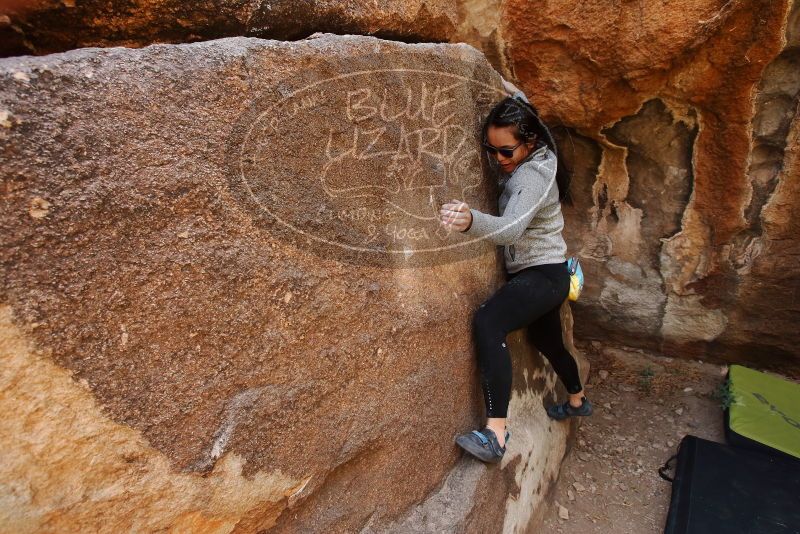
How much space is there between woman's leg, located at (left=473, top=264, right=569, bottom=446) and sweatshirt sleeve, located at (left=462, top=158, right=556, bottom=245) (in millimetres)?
173

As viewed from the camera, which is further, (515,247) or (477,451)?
(515,247)

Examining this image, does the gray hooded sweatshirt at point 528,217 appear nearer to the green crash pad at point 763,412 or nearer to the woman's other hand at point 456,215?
the woman's other hand at point 456,215

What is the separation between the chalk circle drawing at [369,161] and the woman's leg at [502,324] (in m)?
0.17

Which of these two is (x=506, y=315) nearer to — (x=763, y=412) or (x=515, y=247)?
(x=515, y=247)

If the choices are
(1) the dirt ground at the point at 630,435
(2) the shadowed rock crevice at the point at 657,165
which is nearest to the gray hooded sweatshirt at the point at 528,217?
(2) the shadowed rock crevice at the point at 657,165

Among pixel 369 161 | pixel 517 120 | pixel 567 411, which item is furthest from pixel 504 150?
pixel 567 411

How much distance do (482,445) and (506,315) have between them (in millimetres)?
337

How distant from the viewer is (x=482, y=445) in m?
1.35

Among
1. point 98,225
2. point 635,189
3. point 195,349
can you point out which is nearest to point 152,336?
point 195,349

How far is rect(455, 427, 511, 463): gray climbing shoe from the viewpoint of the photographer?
1.34 meters

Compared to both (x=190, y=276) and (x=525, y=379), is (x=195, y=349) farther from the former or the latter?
(x=525, y=379)

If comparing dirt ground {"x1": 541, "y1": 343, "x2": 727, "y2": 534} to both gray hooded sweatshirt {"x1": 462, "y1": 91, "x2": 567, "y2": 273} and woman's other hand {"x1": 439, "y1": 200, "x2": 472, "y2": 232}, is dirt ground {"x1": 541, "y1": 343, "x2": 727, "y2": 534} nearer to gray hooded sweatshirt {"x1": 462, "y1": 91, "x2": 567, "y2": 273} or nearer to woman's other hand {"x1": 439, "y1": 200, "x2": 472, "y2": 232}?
gray hooded sweatshirt {"x1": 462, "y1": 91, "x2": 567, "y2": 273}

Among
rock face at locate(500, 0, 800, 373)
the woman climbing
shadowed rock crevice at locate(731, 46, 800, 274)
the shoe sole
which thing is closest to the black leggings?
the woman climbing

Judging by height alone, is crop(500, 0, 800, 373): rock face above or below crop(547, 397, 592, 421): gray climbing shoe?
above
